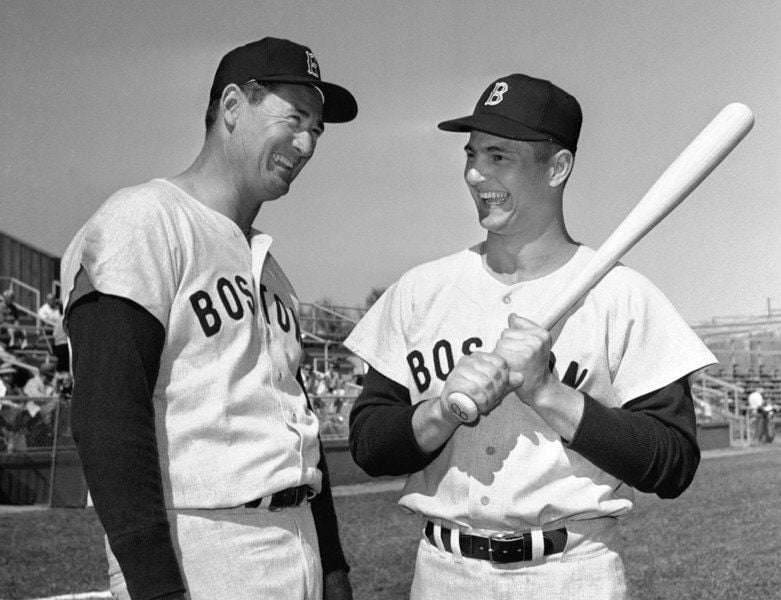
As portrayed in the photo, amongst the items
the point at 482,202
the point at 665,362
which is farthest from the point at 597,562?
the point at 482,202

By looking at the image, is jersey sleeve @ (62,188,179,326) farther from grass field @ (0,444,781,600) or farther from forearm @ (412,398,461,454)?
grass field @ (0,444,781,600)

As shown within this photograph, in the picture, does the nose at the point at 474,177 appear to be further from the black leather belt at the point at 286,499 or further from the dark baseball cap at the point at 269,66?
the black leather belt at the point at 286,499

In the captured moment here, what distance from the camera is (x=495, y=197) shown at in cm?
237

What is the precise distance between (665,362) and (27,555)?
6077mm

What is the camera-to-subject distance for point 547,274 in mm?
2396

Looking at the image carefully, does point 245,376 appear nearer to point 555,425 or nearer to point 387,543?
point 555,425

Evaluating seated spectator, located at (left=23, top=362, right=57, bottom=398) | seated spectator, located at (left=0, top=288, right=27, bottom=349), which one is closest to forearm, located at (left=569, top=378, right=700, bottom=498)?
seated spectator, located at (left=23, top=362, right=57, bottom=398)

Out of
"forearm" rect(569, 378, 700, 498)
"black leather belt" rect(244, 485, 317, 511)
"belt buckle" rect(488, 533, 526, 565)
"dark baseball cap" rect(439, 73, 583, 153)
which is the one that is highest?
"dark baseball cap" rect(439, 73, 583, 153)

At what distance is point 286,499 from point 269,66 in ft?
3.23

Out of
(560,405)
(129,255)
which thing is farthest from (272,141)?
(560,405)

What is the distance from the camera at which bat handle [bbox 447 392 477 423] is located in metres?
2.00

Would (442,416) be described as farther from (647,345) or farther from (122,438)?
(122,438)

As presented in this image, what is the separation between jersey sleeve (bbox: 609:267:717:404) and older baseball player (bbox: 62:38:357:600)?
0.73m

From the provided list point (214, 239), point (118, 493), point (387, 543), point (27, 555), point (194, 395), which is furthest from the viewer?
point (387, 543)
